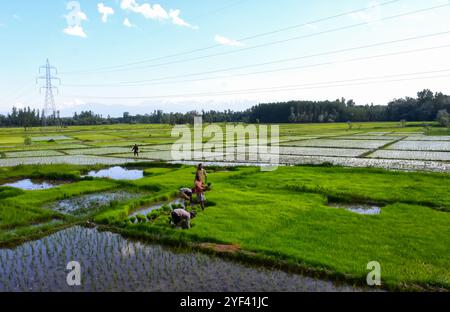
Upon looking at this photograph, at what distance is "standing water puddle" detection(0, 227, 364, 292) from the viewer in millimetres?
7906

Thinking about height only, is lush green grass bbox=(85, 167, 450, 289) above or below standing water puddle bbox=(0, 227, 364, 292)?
above

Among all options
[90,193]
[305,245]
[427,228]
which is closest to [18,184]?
[90,193]

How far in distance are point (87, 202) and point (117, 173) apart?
387 inches

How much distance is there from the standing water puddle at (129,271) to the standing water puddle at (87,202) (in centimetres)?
399

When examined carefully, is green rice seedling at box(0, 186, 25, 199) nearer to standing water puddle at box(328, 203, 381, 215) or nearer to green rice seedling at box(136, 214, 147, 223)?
green rice seedling at box(136, 214, 147, 223)

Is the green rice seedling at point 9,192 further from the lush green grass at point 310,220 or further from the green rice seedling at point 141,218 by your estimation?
the green rice seedling at point 141,218

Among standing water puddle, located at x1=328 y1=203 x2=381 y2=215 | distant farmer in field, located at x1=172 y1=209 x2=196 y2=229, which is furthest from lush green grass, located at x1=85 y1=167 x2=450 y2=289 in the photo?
standing water puddle, located at x1=328 y1=203 x2=381 y2=215

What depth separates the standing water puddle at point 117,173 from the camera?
79.5ft

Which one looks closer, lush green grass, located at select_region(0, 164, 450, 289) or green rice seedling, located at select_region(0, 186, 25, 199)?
lush green grass, located at select_region(0, 164, 450, 289)

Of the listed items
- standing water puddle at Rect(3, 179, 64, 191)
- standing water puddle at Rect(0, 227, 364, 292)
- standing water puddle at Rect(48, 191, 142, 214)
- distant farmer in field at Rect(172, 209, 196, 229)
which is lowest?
standing water puddle at Rect(0, 227, 364, 292)

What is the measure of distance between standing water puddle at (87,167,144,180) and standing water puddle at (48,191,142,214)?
6.12 meters

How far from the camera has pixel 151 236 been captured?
1094cm

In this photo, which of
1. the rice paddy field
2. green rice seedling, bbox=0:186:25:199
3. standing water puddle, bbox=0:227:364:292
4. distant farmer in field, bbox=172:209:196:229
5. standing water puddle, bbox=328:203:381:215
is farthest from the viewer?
green rice seedling, bbox=0:186:25:199
